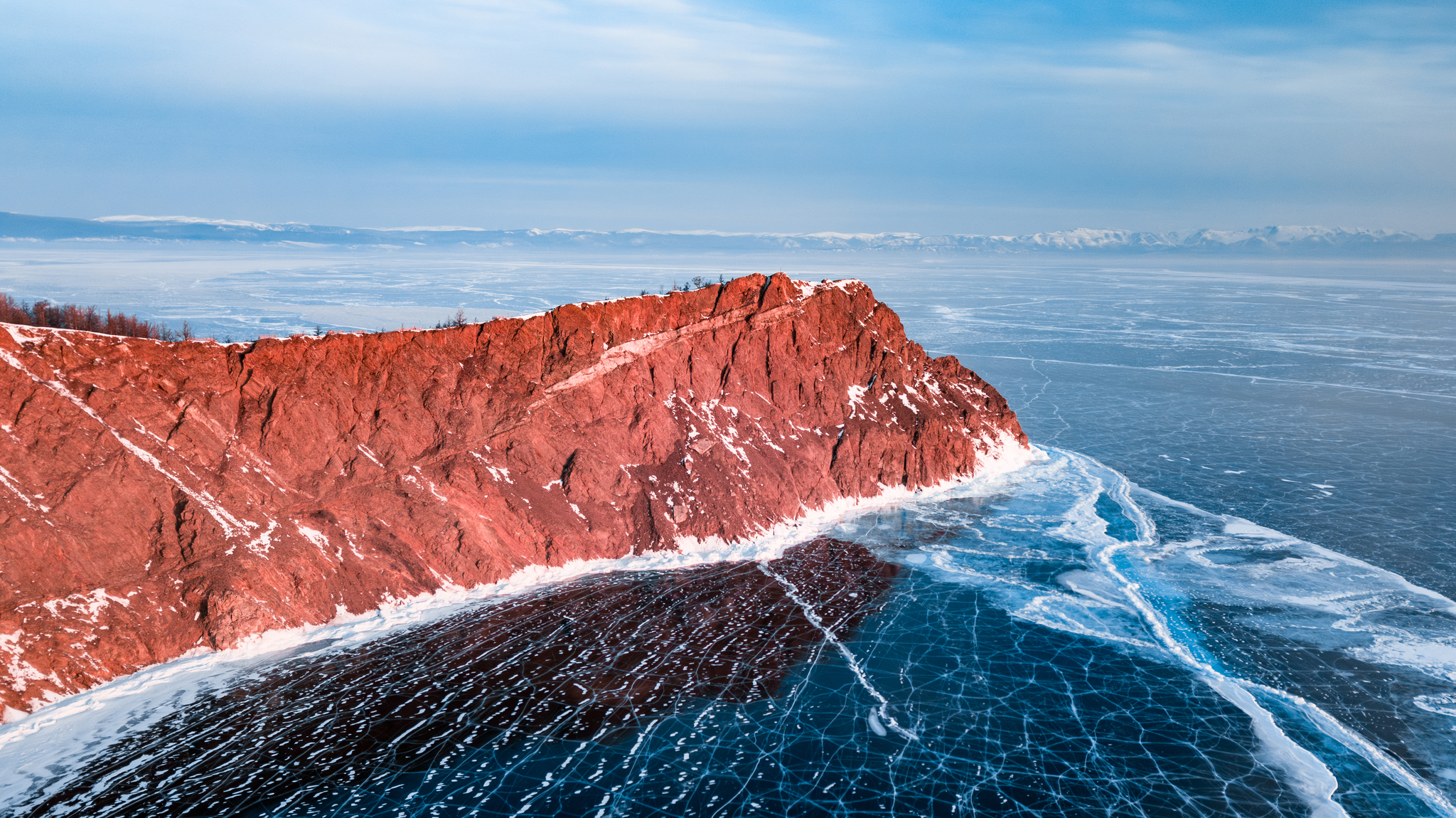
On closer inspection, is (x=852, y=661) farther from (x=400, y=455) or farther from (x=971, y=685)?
(x=400, y=455)

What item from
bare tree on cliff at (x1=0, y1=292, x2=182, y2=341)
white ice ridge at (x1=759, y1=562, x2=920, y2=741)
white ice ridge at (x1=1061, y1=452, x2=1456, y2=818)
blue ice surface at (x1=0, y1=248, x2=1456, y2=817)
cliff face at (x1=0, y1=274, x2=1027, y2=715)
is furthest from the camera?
bare tree on cliff at (x1=0, y1=292, x2=182, y2=341)

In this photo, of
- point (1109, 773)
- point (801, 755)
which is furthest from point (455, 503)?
point (1109, 773)

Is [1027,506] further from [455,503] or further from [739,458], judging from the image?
[455,503]

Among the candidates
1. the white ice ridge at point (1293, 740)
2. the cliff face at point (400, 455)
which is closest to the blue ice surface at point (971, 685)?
the white ice ridge at point (1293, 740)

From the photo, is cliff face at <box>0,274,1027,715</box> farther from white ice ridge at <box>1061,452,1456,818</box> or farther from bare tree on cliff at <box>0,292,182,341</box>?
white ice ridge at <box>1061,452,1456,818</box>

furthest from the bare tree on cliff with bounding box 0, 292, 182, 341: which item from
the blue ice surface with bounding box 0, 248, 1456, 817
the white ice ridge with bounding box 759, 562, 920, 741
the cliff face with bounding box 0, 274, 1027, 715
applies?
the white ice ridge with bounding box 759, 562, 920, 741

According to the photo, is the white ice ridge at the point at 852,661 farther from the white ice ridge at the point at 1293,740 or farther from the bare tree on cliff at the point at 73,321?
the bare tree on cliff at the point at 73,321
